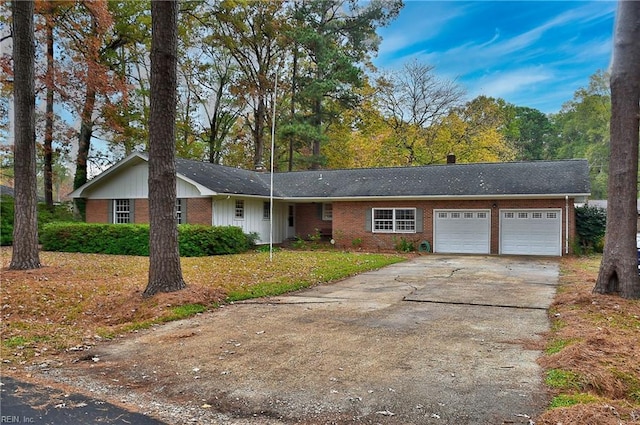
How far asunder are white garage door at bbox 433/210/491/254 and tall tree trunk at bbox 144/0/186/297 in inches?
510

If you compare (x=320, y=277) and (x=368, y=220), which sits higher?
(x=368, y=220)

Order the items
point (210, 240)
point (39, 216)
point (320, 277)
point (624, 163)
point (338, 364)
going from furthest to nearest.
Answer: point (39, 216)
point (210, 240)
point (320, 277)
point (624, 163)
point (338, 364)

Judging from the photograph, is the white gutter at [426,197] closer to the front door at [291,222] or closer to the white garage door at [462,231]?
the white garage door at [462,231]

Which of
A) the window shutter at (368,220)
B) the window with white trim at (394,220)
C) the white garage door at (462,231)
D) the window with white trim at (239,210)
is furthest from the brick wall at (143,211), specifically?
the white garage door at (462,231)

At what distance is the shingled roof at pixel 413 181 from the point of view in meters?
16.6

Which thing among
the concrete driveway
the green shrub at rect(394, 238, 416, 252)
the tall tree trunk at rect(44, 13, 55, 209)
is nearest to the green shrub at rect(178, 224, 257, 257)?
the green shrub at rect(394, 238, 416, 252)

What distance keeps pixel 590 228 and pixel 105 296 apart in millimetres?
18378

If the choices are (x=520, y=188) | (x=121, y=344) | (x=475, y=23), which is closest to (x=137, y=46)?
(x=475, y=23)

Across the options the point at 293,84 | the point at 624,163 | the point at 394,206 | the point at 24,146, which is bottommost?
the point at 394,206

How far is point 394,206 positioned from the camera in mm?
18844

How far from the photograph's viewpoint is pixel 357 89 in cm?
3036

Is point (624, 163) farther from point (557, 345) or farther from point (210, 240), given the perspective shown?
point (210, 240)

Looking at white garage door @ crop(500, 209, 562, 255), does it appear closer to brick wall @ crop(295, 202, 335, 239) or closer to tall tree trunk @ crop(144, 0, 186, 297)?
brick wall @ crop(295, 202, 335, 239)

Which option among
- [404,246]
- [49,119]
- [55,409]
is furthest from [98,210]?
[55,409]
